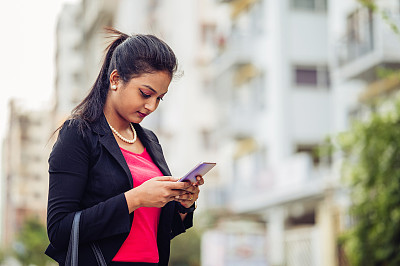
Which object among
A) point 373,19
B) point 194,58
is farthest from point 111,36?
point 194,58

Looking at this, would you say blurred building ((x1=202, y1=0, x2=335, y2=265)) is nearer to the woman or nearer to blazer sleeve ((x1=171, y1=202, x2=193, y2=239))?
blazer sleeve ((x1=171, y1=202, x2=193, y2=239))

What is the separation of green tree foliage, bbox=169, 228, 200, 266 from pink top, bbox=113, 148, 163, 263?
37975 millimetres

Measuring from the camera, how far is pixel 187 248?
41438mm

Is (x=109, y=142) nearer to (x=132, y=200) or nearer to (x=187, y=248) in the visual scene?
(x=132, y=200)

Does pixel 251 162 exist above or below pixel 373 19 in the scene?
below

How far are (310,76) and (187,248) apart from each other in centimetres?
1362

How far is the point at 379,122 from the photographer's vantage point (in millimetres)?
11398

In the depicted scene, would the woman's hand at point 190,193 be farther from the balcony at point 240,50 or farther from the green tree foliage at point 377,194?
the balcony at point 240,50

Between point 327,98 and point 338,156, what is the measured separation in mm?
5272

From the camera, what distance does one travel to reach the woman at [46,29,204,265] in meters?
3.29

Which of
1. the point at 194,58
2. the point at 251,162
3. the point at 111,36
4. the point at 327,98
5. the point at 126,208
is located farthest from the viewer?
the point at 194,58

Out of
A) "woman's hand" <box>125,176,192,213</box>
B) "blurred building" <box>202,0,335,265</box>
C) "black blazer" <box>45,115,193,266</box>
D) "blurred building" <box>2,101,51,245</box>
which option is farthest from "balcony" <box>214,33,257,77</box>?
"blurred building" <box>2,101,51,245</box>

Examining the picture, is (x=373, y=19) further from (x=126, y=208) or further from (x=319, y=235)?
(x=126, y=208)

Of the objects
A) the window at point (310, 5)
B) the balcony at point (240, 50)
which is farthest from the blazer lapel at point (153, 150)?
the balcony at point (240, 50)
